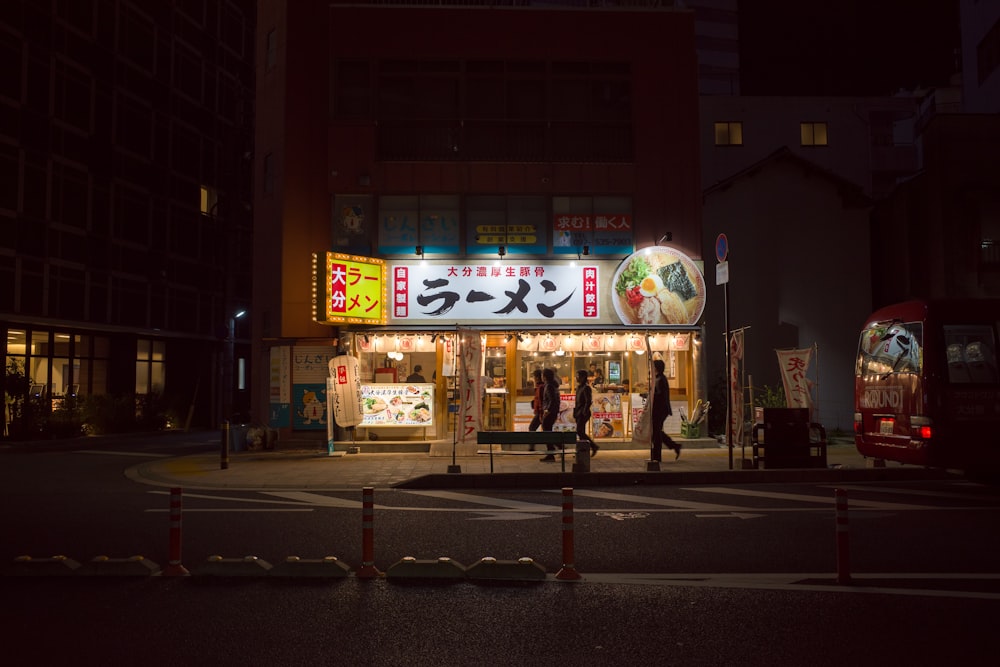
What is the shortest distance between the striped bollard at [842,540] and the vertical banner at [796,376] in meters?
11.0

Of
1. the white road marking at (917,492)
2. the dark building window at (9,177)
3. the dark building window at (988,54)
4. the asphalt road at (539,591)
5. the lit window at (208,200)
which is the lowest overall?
the asphalt road at (539,591)

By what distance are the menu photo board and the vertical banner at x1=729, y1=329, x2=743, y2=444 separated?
788cm

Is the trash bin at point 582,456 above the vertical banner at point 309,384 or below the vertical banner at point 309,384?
below

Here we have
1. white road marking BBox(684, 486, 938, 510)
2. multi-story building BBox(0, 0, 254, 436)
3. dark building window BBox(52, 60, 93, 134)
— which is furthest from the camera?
dark building window BBox(52, 60, 93, 134)

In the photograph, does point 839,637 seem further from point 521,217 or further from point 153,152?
point 153,152

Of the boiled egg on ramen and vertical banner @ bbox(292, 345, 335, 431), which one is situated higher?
the boiled egg on ramen

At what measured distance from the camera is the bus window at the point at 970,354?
507 inches

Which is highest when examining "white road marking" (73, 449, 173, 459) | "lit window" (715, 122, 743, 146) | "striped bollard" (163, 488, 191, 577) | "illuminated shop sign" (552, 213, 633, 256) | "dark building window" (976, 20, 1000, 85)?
"dark building window" (976, 20, 1000, 85)

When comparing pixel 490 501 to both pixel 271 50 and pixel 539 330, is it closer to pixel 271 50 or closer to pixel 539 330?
pixel 539 330

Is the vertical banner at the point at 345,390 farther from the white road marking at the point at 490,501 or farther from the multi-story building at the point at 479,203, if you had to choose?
the white road marking at the point at 490,501

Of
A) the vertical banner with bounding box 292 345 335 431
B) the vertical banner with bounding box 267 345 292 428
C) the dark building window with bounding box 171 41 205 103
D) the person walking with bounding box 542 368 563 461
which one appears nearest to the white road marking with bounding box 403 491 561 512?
the person walking with bounding box 542 368 563 461

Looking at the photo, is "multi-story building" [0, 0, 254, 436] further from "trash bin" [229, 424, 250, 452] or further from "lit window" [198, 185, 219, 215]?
"trash bin" [229, 424, 250, 452]

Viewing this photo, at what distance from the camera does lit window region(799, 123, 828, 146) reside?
1393 inches

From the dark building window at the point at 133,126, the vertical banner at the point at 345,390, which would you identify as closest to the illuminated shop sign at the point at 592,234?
the vertical banner at the point at 345,390
